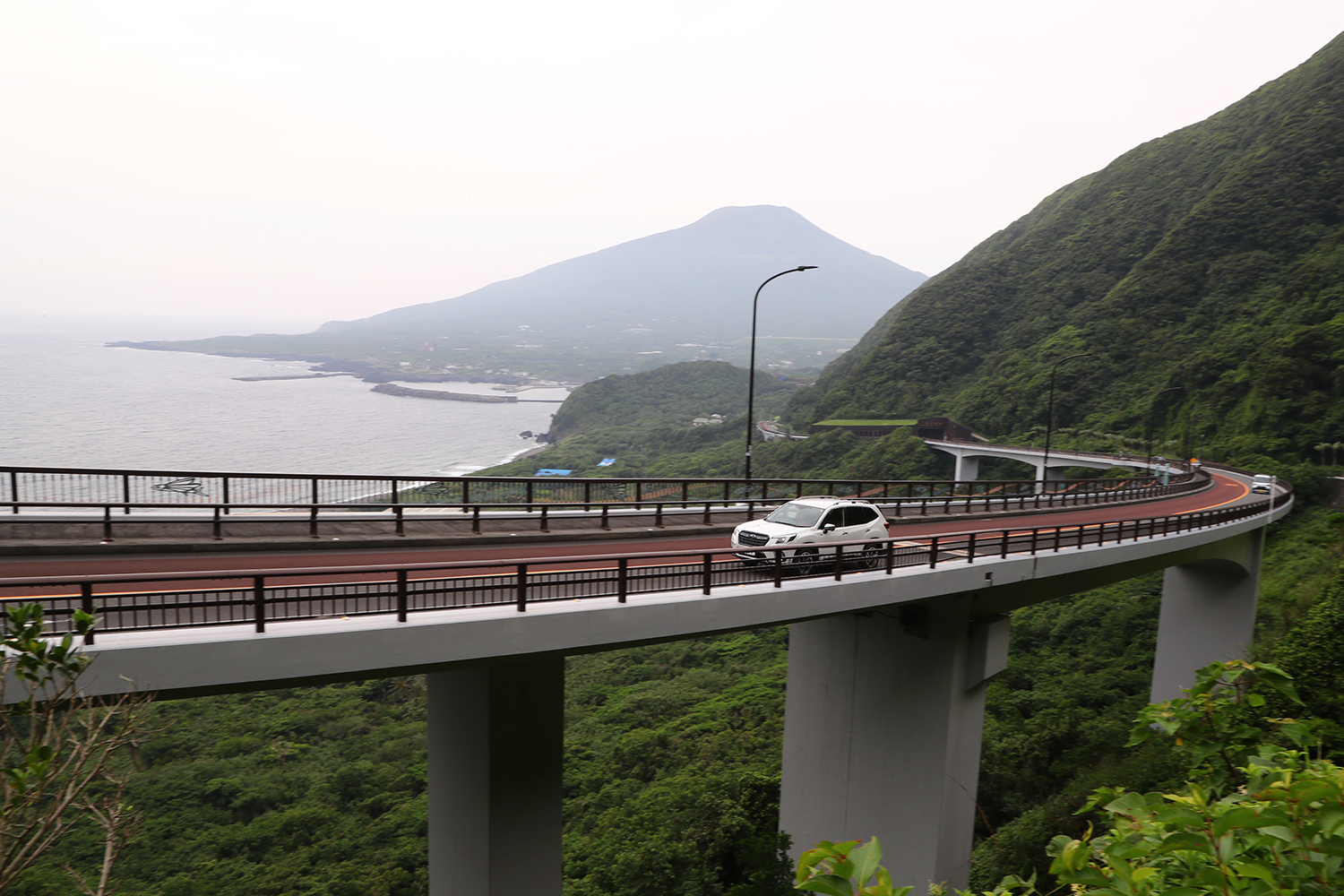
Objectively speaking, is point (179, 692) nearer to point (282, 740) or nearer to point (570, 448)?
point (282, 740)

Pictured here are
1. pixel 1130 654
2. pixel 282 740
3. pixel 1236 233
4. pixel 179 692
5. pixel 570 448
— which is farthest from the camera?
pixel 570 448

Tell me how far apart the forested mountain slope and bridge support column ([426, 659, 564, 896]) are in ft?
203

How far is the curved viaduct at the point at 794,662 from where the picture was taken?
9.12 m

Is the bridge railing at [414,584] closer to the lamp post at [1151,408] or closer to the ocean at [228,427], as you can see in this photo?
the lamp post at [1151,408]

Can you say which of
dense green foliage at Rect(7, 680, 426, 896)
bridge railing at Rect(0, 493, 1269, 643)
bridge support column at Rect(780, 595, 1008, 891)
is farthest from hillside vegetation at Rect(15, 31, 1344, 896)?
bridge railing at Rect(0, 493, 1269, 643)

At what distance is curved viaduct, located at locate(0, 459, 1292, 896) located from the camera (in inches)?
359

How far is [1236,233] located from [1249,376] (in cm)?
3180

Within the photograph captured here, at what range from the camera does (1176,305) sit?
269ft

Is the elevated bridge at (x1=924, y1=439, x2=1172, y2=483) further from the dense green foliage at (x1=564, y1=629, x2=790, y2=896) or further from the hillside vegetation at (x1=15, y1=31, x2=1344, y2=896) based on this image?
the dense green foliage at (x1=564, y1=629, x2=790, y2=896)

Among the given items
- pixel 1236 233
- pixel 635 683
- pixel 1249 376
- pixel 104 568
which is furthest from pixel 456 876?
pixel 1236 233

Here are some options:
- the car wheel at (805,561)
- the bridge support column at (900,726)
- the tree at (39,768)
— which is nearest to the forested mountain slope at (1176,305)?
the bridge support column at (900,726)

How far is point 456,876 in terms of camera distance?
12.7 m

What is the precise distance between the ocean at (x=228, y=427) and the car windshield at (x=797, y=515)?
7387 cm

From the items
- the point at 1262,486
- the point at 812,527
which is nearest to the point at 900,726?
the point at 812,527
